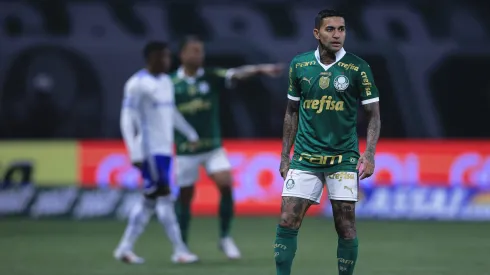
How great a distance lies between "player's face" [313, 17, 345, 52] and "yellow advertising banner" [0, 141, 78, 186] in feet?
30.5

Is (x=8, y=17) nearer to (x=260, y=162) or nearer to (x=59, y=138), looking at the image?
(x=59, y=138)

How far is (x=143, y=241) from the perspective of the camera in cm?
1296

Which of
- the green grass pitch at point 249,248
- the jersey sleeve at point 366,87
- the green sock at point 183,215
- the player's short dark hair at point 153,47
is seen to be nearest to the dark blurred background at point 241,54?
the green grass pitch at point 249,248

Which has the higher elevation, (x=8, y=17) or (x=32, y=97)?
(x=8, y=17)

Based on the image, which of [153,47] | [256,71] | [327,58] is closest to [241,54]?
[256,71]

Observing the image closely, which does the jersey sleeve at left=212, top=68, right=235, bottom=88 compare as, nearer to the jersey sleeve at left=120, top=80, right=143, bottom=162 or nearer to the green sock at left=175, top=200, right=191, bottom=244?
the jersey sleeve at left=120, top=80, right=143, bottom=162

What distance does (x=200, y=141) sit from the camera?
450 inches

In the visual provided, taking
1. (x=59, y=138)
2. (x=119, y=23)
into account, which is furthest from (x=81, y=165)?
(x=119, y=23)

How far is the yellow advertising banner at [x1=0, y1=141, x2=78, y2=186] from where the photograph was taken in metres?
15.9

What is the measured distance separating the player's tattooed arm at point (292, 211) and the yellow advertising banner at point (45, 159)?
Answer: 29.7ft

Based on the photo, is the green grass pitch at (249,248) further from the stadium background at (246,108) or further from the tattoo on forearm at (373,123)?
the tattoo on forearm at (373,123)

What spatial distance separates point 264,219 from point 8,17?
8.47 m

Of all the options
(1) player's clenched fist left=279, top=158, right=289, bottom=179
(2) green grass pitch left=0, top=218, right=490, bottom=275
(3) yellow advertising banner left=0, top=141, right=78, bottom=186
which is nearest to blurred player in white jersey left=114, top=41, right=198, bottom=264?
(2) green grass pitch left=0, top=218, right=490, bottom=275

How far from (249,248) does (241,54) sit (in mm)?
10047
